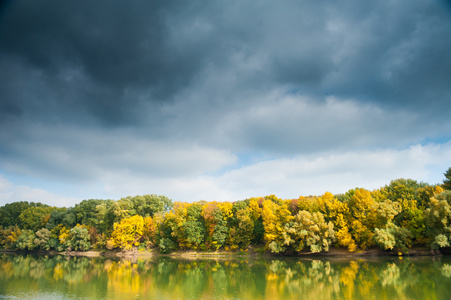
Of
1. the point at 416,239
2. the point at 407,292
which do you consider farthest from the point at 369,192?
the point at 407,292

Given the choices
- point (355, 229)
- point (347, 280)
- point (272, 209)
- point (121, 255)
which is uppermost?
point (272, 209)

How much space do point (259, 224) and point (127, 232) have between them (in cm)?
4015

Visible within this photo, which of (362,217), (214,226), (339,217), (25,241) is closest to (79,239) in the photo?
(25,241)

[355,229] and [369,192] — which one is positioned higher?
[369,192]

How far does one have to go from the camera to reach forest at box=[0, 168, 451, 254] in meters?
48.3

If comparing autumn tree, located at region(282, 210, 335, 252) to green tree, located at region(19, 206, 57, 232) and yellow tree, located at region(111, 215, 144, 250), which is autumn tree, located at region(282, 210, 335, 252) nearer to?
yellow tree, located at region(111, 215, 144, 250)

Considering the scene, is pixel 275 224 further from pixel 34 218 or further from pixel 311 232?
pixel 34 218

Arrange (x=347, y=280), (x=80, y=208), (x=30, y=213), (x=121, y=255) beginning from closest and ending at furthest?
1. (x=347, y=280)
2. (x=121, y=255)
3. (x=80, y=208)
4. (x=30, y=213)

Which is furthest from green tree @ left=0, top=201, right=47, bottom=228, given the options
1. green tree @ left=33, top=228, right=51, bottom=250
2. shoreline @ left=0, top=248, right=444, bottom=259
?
green tree @ left=33, top=228, right=51, bottom=250

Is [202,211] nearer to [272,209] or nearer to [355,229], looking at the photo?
[272,209]

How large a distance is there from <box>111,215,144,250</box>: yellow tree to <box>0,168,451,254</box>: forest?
11.0 inches

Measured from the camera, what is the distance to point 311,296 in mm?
21188

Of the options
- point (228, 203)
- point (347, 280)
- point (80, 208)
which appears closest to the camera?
point (347, 280)

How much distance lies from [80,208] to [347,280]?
99.7 metres
